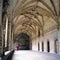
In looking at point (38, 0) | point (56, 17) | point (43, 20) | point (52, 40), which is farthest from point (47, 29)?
point (38, 0)

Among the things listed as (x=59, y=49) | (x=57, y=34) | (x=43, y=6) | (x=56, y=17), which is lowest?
(x=59, y=49)

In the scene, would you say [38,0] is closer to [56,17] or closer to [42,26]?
[56,17]

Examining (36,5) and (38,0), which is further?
(36,5)

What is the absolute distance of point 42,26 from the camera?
28.7 metres

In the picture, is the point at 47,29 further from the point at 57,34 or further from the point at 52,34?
the point at 57,34

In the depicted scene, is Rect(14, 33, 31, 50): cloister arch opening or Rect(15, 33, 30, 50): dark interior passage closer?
Rect(14, 33, 31, 50): cloister arch opening

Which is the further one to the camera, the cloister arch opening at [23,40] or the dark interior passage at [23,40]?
the dark interior passage at [23,40]

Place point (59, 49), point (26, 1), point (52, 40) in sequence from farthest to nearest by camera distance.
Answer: point (52, 40)
point (59, 49)
point (26, 1)

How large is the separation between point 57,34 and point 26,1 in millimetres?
6065

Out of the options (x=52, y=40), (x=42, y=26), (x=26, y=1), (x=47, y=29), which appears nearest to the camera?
(x=26, y=1)

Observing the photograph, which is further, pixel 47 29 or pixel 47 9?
pixel 47 29

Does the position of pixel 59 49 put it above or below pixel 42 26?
below

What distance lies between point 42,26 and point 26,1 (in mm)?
10049

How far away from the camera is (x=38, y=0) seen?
1989 centimetres
